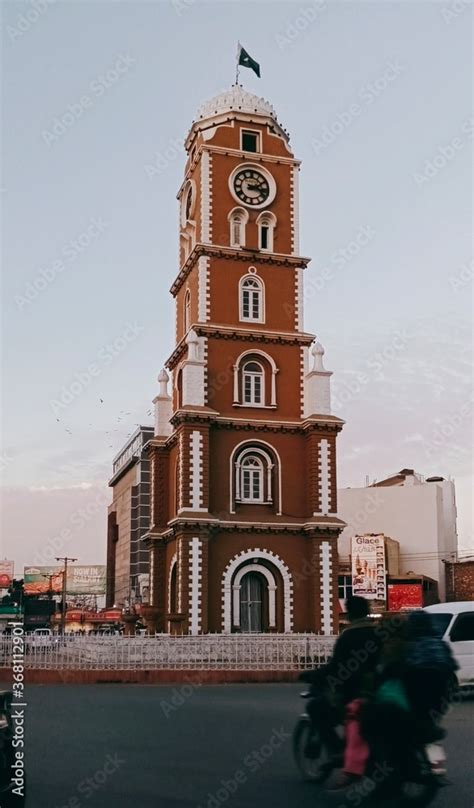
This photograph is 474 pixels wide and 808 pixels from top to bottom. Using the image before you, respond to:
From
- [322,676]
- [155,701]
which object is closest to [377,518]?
[155,701]

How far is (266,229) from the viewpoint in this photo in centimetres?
3600

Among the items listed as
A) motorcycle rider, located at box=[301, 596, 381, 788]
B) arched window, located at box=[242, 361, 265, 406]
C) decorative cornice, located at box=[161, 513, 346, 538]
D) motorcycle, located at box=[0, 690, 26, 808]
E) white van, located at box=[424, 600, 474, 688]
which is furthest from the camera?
arched window, located at box=[242, 361, 265, 406]

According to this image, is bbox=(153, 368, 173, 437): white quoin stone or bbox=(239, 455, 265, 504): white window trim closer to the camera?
bbox=(239, 455, 265, 504): white window trim

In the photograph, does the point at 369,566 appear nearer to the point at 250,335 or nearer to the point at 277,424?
the point at 277,424

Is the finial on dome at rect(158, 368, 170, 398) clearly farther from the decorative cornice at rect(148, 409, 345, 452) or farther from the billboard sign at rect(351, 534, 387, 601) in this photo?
the billboard sign at rect(351, 534, 387, 601)

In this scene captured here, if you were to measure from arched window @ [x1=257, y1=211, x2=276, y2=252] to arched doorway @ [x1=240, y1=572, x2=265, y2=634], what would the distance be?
13036 mm

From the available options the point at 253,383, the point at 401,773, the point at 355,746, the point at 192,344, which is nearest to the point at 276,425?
the point at 253,383

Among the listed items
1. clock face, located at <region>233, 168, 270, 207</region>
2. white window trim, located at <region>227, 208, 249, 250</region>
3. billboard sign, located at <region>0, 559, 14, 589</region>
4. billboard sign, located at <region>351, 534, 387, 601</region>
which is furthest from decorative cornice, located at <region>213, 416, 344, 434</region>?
billboard sign, located at <region>0, 559, 14, 589</region>

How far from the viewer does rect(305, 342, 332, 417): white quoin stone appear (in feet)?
111

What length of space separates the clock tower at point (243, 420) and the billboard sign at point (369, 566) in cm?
3056

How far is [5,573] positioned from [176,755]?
88906mm

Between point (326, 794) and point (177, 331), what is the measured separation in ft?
100

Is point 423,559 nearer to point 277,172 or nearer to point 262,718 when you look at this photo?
point 277,172

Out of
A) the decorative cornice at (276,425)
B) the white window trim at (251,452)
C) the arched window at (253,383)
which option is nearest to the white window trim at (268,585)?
the white window trim at (251,452)
